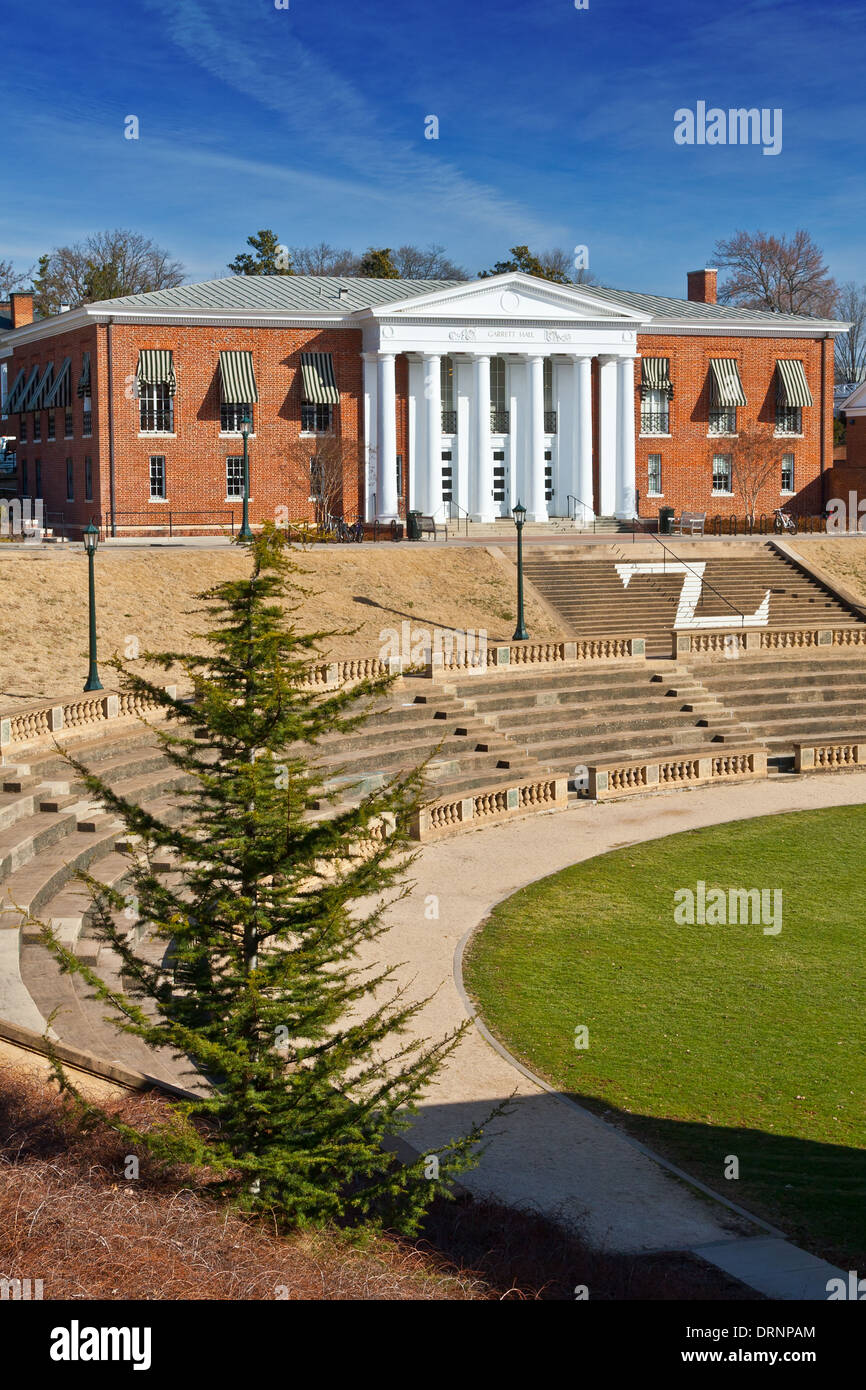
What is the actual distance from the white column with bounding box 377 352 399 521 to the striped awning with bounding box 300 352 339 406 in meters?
2.02

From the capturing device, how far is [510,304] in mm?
60688

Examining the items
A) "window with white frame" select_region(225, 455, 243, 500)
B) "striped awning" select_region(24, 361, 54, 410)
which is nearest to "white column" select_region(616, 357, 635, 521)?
"window with white frame" select_region(225, 455, 243, 500)

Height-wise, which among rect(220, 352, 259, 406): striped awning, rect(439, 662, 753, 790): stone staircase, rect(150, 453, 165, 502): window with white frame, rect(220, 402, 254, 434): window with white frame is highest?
rect(220, 352, 259, 406): striped awning

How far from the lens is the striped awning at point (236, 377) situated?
58.5m

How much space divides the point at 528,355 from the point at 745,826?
1451 inches

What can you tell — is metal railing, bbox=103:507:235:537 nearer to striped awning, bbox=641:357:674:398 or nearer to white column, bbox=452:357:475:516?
white column, bbox=452:357:475:516

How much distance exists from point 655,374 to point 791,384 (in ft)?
23.7

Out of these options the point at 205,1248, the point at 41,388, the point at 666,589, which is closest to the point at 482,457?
the point at 666,589

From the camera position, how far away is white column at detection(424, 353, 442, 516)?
198 feet

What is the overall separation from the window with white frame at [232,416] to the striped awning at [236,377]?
337 mm

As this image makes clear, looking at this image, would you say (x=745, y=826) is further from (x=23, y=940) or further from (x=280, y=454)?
(x=280, y=454)

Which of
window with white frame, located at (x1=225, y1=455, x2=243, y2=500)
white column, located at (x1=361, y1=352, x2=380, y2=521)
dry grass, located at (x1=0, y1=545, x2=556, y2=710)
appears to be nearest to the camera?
dry grass, located at (x1=0, y1=545, x2=556, y2=710)

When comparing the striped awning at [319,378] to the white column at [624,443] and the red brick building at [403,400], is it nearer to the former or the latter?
the red brick building at [403,400]
